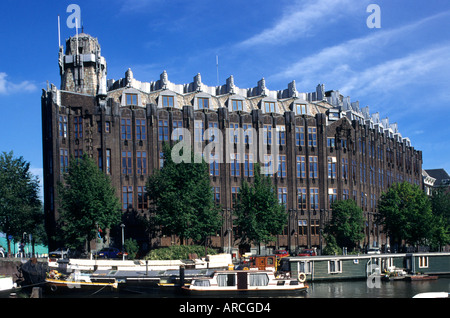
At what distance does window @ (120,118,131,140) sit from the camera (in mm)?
90250

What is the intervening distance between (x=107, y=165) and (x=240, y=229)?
22918 mm

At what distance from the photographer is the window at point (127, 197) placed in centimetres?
8869

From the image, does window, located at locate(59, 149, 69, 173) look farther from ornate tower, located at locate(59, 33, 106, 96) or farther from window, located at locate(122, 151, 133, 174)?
ornate tower, located at locate(59, 33, 106, 96)

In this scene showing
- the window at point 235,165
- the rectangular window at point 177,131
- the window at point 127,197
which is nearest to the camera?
the window at point 127,197

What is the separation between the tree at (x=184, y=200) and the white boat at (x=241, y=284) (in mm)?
25714

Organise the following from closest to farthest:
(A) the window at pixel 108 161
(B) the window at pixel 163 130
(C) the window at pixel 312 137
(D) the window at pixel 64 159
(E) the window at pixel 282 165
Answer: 1. (D) the window at pixel 64 159
2. (A) the window at pixel 108 161
3. (B) the window at pixel 163 130
4. (E) the window at pixel 282 165
5. (C) the window at pixel 312 137

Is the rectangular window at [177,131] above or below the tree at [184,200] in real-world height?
above

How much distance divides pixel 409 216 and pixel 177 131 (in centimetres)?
4124

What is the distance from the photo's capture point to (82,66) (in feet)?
309

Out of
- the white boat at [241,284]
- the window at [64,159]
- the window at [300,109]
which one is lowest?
the white boat at [241,284]

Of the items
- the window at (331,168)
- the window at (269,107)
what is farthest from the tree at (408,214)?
the window at (269,107)

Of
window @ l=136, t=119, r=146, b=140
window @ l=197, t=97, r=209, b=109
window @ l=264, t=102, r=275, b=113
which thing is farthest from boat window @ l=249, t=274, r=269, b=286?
window @ l=264, t=102, r=275, b=113

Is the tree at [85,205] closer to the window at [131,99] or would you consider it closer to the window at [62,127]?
the window at [62,127]

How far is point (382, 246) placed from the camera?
367 feet
